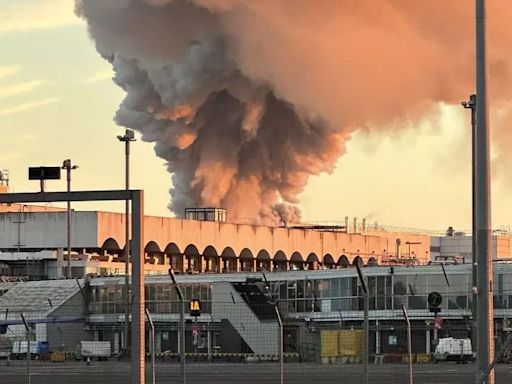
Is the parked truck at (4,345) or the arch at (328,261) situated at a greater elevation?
the arch at (328,261)

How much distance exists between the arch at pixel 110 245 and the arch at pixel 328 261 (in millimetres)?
31213

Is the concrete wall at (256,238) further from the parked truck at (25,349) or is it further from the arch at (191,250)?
the parked truck at (25,349)

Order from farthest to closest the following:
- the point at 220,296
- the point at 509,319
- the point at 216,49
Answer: the point at 216,49
the point at 220,296
the point at 509,319

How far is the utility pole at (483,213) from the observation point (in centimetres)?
2380

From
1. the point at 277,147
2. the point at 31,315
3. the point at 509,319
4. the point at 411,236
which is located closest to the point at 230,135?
the point at 277,147

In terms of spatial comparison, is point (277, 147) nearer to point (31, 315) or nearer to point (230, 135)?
point (230, 135)

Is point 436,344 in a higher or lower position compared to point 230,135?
lower

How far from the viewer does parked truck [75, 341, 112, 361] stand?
74.3 m

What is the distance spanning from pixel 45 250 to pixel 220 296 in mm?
47472

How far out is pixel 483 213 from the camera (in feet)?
78.8

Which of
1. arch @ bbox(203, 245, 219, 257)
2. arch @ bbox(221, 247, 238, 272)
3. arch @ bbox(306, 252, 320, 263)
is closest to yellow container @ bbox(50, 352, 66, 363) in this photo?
arch @ bbox(203, 245, 219, 257)

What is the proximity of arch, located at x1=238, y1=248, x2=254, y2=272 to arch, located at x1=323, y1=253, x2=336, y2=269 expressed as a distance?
450 inches

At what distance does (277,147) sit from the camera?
166 meters

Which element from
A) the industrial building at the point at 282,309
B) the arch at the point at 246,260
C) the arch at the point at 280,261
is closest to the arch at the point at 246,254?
the arch at the point at 246,260
